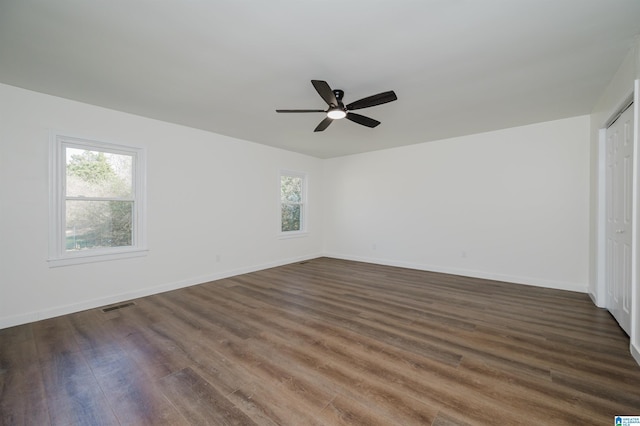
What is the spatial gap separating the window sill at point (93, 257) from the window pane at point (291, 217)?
2.93 meters

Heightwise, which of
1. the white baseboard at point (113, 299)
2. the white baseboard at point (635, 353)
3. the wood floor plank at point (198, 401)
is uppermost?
the white baseboard at point (635, 353)

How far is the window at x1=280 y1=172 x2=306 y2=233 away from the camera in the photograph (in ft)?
20.1

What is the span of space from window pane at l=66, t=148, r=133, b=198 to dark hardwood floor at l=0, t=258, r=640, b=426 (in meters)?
1.57

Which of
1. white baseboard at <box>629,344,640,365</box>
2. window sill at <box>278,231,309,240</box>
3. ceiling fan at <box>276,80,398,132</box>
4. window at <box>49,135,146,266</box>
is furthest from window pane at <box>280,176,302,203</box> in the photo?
white baseboard at <box>629,344,640,365</box>

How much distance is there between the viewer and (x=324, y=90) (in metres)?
2.38

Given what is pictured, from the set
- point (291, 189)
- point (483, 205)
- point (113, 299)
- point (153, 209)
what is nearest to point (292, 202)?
point (291, 189)

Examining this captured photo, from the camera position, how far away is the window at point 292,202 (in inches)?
241

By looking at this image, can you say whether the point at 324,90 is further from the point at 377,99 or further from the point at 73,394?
the point at 73,394

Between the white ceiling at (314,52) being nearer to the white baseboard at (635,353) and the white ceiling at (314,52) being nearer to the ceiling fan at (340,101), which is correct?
the ceiling fan at (340,101)

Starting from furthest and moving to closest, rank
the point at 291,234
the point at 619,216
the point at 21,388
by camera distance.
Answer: the point at 291,234
the point at 619,216
the point at 21,388

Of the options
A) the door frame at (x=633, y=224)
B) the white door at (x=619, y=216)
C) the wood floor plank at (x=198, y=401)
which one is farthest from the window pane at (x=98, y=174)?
the white door at (x=619, y=216)

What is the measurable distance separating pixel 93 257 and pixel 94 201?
75cm

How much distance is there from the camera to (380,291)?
3.97 meters

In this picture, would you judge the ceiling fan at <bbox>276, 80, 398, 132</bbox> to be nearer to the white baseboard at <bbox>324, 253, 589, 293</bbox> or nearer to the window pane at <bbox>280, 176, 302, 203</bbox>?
the window pane at <bbox>280, 176, 302, 203</bbox>
